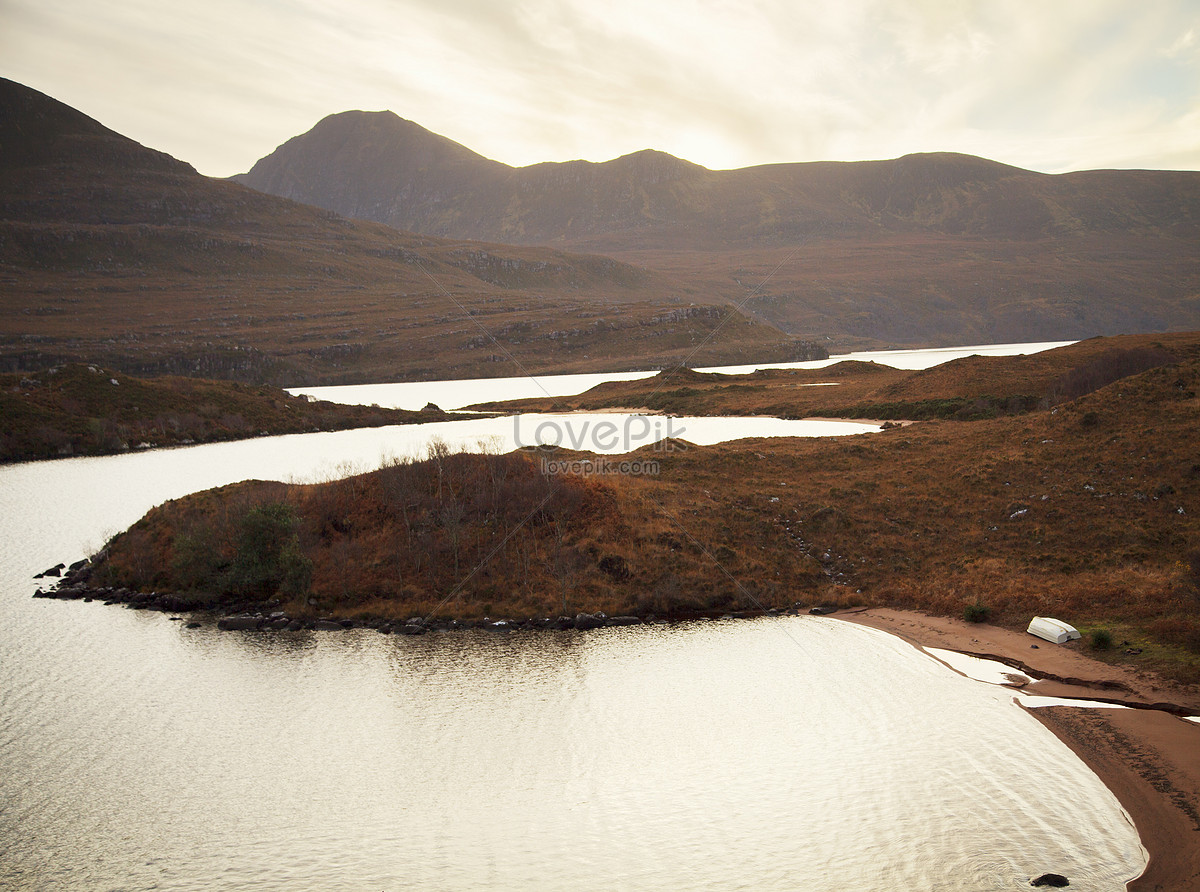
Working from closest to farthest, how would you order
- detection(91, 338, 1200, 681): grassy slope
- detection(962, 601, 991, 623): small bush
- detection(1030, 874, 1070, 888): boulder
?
1. detection(1030, 874, 1070, 888): boulder
2. detection(962, 601, 991, 623): small bush
3. detection(91, 338, 1200, 681): grassy slope

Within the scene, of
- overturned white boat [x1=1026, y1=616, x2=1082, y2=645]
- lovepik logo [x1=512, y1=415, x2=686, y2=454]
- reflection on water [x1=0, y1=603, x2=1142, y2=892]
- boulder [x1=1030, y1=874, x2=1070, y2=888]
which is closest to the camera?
boulder [x1=1030, y1=874, x2=1070, y2=888]

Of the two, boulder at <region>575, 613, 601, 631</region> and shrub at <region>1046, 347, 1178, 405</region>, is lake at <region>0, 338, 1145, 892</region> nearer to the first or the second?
boulder at <region>575, 613, 601, 631</region>

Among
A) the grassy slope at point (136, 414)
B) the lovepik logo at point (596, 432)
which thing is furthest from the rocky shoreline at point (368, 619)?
the grassy slope at point (136, 414)

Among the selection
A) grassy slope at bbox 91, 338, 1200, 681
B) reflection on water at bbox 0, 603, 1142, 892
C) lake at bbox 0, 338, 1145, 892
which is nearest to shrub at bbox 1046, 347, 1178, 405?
grassy slope at bbox 91, 338, 1200, 681

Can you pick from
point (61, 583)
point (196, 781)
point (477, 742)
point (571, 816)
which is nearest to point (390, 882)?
point (571, 816)

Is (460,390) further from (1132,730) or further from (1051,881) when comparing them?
(1051,881)

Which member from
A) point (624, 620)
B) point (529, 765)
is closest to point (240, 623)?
point (624, 620)

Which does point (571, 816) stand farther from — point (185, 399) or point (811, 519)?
point (185, 399)
